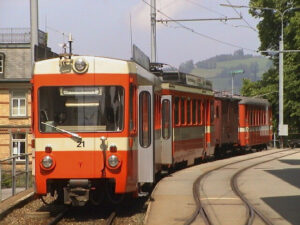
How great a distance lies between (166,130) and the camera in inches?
712

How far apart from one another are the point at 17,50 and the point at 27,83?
2.84 meters

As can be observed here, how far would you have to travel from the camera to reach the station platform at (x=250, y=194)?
1126 centimetres

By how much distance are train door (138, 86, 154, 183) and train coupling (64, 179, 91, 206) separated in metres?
1.40

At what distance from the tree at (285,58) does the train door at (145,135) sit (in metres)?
30.6

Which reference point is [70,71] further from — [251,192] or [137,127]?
[251,192]

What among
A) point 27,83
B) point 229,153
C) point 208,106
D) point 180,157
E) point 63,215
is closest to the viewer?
point 63,215

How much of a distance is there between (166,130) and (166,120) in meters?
0.31

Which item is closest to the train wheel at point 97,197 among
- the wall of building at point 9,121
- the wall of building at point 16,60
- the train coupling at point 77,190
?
the train coupling at point 77,190

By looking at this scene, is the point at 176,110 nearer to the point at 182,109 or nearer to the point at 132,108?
the point at 182,109

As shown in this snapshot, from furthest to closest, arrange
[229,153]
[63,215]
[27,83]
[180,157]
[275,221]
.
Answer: [27,83], [229,153], [180,157], [63,215], [275,221]

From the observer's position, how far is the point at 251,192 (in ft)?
49.3

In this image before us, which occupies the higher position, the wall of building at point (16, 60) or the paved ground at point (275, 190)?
the wall of building at point (16, 60)

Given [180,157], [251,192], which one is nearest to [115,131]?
[251,192]

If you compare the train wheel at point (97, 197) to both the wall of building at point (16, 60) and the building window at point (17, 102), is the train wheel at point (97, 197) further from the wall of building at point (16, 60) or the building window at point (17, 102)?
the wall of building at point (16, 60)
